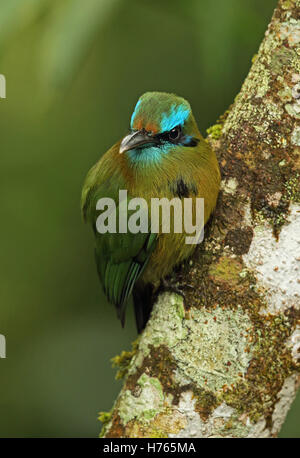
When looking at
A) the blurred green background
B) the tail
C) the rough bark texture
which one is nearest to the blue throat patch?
the rough bark texture

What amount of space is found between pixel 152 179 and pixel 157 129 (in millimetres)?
231

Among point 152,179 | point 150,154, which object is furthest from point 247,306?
point 150,154

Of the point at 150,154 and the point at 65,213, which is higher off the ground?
the point at 150,154

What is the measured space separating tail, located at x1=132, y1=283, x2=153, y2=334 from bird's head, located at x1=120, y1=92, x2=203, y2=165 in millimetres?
693

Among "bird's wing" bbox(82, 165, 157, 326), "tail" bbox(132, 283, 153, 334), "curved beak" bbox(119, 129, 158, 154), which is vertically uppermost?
"curved beak" bbox(119, 129, 158, 154)

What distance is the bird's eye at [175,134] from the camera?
9.39 feet

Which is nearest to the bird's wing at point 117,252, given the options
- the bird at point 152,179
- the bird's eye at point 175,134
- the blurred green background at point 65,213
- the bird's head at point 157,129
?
the bird at point 152,179

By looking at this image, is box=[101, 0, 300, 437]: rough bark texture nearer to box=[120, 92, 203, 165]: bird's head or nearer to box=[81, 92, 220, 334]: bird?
box=[81, 92, 220, 334]: bird

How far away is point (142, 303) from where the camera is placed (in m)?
3.22

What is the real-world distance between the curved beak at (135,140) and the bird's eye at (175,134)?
12 centimetres

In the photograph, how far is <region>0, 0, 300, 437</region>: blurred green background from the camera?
5043 mm

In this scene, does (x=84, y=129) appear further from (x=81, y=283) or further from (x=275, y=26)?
(x=275, y=26)

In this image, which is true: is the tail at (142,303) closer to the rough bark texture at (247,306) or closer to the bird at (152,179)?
the bird at (152,179)

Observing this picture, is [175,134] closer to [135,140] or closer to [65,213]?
[135,140]
